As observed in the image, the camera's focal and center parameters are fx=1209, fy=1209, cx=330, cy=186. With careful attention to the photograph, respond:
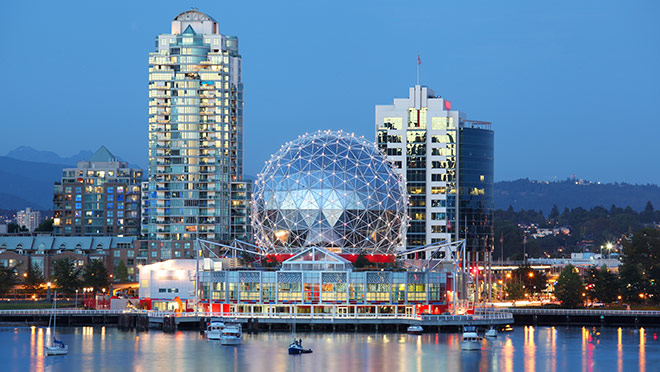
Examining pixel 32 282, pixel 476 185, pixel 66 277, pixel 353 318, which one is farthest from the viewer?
pixel 476 185

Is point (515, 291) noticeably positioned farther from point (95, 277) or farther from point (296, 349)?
point (296, 349)

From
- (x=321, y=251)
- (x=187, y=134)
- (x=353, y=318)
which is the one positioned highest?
(x=187, y=134)

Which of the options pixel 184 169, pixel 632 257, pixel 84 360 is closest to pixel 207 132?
pixel 184 169

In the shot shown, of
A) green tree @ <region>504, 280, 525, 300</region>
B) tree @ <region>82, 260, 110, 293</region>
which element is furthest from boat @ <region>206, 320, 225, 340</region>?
green tree @ <region>504, 280, 525, 300</region>

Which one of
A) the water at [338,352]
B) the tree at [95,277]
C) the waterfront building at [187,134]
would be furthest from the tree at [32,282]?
the water at [338,352]

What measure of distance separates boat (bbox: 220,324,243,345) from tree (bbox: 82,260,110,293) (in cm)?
5235

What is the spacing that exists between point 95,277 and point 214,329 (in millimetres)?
50123

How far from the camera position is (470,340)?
384ft

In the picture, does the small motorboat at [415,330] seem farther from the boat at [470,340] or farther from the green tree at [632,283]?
the green tree at [632,283]

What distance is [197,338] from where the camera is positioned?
12362cm

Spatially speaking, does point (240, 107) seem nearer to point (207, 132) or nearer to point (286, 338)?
point (207, 132)

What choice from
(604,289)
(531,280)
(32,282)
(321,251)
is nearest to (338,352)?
(321,251)

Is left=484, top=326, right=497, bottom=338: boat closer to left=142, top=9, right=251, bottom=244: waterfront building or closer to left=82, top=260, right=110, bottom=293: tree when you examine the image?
left=82, top=260, right=110, bottom=293: tree

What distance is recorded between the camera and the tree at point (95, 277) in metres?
168
